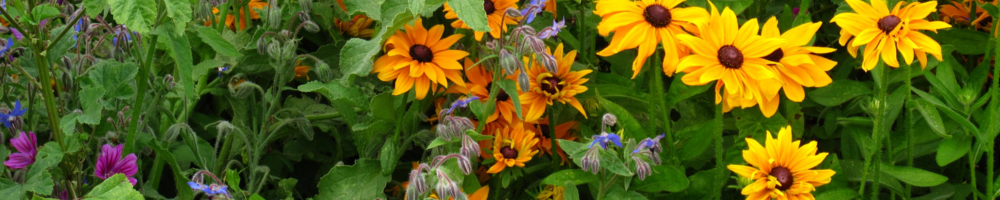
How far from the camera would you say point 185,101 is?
1.67 m

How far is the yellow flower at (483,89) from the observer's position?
5.49 feet

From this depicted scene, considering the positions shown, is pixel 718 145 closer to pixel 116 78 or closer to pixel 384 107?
pixel 384 107

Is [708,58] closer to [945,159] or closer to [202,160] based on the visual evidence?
[945,159]

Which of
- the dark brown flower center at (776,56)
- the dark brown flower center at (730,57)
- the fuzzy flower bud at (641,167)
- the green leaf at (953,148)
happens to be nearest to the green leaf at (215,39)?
the fuzzy flower bud at (641,167)

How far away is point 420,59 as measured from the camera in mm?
1607

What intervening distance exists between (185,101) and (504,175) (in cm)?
63

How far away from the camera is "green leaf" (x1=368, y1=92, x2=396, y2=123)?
161cm

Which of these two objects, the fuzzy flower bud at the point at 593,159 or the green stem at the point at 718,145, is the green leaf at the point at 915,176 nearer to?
the green stem at the point at 718,145

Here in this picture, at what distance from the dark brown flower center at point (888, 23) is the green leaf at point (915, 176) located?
0.85 feet

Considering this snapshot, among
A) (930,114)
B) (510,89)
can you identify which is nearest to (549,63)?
(510,89)

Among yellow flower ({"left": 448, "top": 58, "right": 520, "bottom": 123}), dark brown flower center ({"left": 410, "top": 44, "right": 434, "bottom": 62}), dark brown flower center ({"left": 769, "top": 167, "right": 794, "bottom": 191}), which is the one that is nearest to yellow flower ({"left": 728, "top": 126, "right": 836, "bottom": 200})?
dark brown flower center ({"left": 769, "top": 167, "right": 794, "bottom": 191})

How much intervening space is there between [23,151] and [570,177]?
978 millimetres

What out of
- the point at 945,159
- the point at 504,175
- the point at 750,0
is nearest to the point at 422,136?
the point at 504,175

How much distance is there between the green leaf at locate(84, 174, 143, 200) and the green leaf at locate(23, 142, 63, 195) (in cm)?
7
